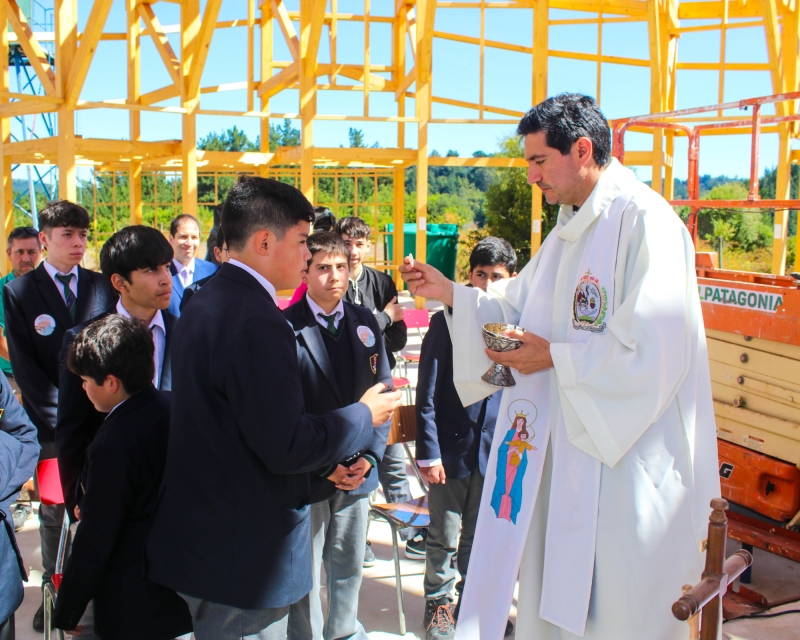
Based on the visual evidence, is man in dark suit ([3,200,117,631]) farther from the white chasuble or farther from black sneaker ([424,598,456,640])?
the white chasuble

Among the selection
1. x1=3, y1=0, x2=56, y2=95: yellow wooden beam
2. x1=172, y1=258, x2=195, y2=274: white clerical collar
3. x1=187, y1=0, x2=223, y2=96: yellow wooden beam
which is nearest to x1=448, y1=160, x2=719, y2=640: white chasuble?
x1=172, y1=258, x2=195, y2=274: white clerical collar

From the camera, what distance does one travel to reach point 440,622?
10.9 ft

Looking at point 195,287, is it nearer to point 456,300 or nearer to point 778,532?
point 456,300

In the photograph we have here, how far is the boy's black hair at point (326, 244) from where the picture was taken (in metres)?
3.33

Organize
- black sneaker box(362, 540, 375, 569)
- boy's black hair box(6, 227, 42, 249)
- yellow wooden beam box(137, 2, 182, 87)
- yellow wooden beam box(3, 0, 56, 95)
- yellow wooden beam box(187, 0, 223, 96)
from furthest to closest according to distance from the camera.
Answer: yellow wooden beam box(137, 2, 182, 87), yellow wooden beam box(187, 0, 223, 96), yellow wooden beam box(3, 0, 56, 95), boy's black hair box(6, 227, 42, 249), black sneaker box(362, 540, 375, 569)

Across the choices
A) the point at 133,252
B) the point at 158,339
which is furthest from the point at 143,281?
the point at 158,339

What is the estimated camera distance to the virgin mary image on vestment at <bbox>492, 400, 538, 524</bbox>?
8.11ft

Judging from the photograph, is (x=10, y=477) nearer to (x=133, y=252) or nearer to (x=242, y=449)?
(x=242, y=449)

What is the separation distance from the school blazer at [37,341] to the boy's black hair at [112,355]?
1144 mm

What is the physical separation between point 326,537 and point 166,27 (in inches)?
498

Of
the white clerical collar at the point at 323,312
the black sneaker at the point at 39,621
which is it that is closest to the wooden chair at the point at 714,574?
the white clerical collar at the point at 323,312

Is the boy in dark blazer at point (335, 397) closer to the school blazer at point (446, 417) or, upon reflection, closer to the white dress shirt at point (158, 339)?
the school blazer at point (446, 417)

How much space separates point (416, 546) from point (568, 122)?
2.94m

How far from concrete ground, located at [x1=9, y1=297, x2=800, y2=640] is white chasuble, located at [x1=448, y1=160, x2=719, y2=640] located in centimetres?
126
